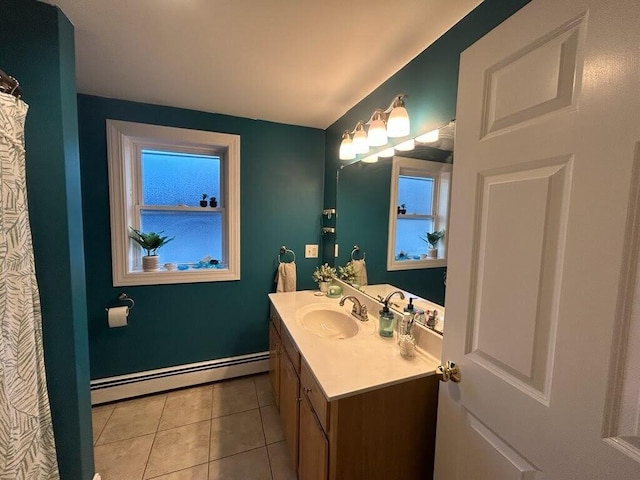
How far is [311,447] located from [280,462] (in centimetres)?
59

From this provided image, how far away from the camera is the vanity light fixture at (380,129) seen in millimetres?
1303

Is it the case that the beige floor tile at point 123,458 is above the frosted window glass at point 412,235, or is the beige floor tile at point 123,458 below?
below

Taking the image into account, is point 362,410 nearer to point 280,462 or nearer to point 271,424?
point 280,462

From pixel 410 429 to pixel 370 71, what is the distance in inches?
68.4

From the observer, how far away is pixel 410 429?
3.43ft

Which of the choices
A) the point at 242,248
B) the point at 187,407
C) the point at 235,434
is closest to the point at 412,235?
the point at 242,248

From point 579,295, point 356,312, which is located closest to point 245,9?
point 579,295

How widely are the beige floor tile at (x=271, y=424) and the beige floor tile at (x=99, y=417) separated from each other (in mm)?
1039

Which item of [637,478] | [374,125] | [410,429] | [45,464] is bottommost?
[45,464]

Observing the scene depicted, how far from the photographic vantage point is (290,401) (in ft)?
4.80

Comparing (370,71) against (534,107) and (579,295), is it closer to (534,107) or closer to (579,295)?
(534,107)

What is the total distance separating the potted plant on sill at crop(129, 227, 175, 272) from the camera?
204cm

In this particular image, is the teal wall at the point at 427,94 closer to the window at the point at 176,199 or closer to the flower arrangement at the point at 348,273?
the flower arrangement at the point at 348,273

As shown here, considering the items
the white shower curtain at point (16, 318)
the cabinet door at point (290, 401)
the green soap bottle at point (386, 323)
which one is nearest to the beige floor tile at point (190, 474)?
the cabinet door at point (290, 401)
